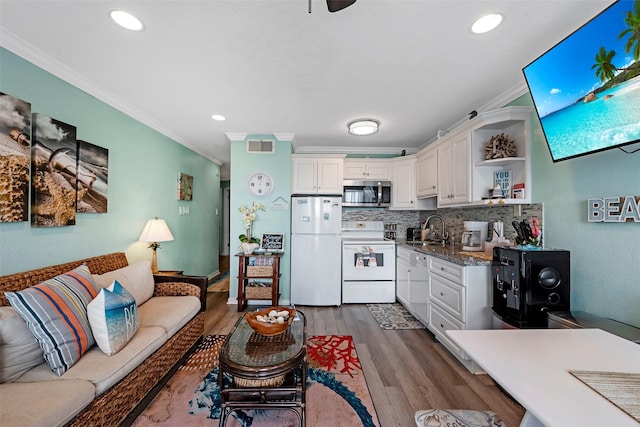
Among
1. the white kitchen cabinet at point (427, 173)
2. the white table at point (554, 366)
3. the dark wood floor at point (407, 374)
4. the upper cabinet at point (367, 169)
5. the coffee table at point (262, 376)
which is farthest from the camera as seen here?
the upper cabinet at point (367, 169)

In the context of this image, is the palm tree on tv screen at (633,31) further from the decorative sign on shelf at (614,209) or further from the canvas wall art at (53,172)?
the canvas wall art at (53,172)

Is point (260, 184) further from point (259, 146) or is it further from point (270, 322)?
point (270, 322)

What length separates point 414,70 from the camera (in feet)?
6.71

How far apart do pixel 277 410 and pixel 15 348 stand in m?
1.51

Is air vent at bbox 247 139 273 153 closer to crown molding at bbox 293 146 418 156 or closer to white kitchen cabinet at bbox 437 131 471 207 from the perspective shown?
crown molding at bbox 293 146 418 156

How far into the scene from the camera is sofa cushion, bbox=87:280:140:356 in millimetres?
1554

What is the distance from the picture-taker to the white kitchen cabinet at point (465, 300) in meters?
2.19

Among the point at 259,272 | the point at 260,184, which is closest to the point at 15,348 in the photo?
the point at 259,272

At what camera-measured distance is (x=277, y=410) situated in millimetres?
1742

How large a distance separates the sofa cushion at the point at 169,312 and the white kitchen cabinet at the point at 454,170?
9.63 ft

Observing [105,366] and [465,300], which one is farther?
[465,300]

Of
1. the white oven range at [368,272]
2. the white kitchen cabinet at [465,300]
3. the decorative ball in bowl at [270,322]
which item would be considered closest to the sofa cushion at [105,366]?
the decorative ball in bowl at [270,322]

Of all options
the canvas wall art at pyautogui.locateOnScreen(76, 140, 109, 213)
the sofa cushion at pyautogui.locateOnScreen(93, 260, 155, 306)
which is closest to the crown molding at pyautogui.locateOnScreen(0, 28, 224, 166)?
the canvas wall art at pyautogui.locateOnScreen(76, 140, 109, 213)

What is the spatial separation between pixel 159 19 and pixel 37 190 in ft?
5.02
